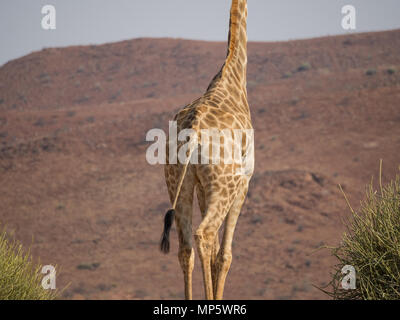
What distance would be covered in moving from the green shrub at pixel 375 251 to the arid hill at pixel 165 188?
14.6 metres

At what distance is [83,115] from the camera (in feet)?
151

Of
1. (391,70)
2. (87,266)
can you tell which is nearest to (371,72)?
(391,70)

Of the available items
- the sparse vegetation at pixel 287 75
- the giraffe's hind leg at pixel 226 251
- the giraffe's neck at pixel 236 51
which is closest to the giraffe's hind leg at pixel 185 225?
the giraffe's hind leg at pixel 226 251

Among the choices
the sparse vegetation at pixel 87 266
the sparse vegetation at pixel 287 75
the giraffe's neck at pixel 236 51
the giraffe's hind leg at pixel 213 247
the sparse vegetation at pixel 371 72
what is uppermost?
the sparse vegetation at pixel 287 75

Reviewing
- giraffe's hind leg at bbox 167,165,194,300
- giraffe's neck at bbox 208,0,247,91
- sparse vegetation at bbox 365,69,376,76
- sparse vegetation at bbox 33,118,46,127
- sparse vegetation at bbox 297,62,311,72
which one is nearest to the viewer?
giraffe's hind leg at bbox 167,165,194,300

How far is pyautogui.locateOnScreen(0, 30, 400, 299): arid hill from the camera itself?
23.0m

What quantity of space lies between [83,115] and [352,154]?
80.9 ft

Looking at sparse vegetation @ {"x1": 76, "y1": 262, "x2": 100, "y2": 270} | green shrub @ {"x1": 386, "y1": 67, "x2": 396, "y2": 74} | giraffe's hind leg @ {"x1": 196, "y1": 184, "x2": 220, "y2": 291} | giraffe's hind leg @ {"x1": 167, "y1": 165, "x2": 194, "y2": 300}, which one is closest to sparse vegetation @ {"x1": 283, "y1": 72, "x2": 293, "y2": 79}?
green shrub @ {"x1": 386, "y1": 67, "x2": 396, "y2": 74}

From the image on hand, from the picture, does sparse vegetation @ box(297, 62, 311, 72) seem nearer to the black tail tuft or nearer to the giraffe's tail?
the giraffe's tail

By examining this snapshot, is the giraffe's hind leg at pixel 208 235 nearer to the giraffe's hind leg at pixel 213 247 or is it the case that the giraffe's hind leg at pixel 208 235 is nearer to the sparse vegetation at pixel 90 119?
the giraffe's hind leg at pixel 213 247

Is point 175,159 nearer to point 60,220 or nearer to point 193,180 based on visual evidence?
point 193,180

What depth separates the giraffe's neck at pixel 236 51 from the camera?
647 centimetres

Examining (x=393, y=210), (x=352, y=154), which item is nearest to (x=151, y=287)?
(x=352, y=154)

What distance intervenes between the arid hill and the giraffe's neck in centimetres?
1529
